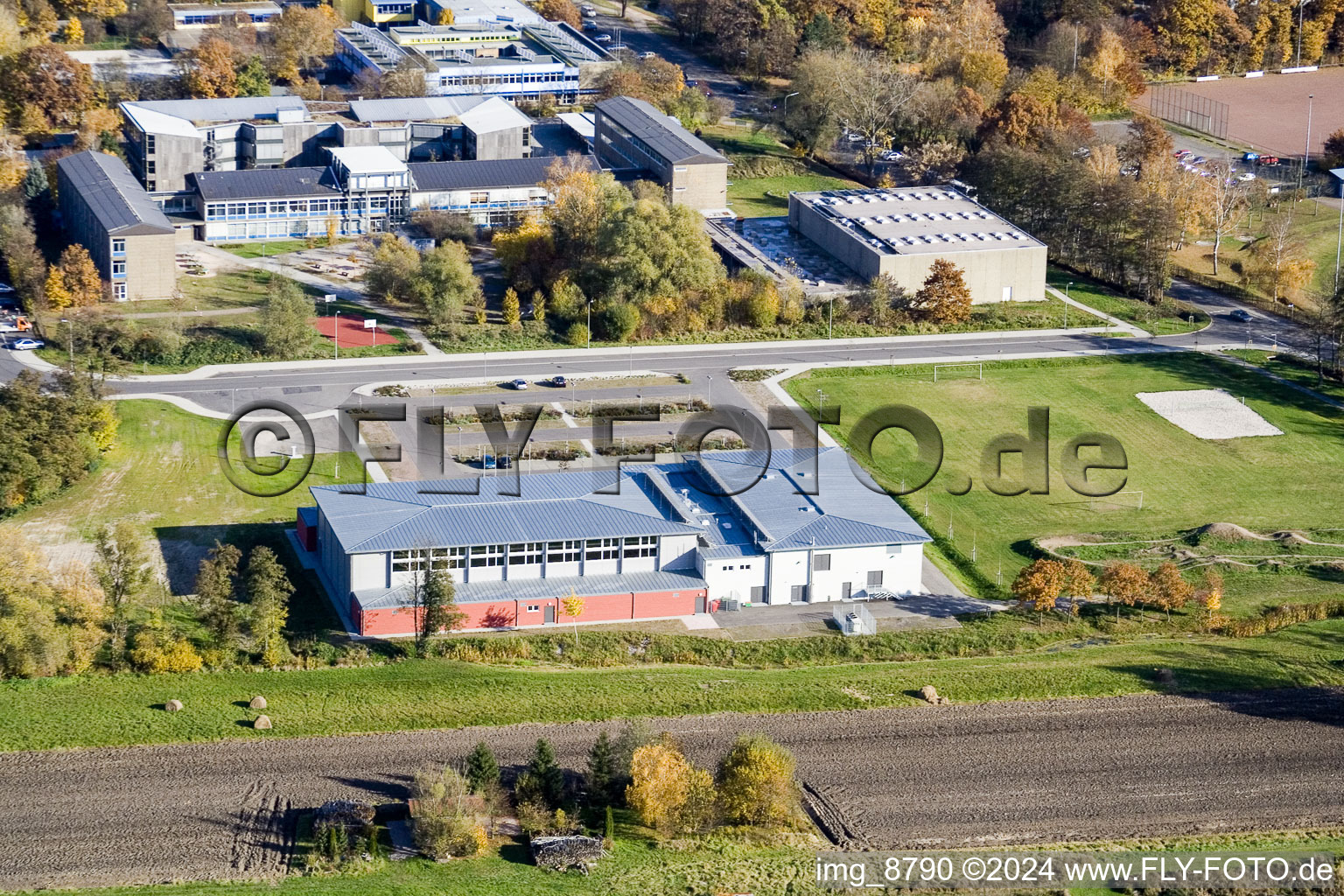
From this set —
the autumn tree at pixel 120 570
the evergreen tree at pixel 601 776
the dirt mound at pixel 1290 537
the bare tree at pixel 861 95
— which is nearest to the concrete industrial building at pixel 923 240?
the bare tree at pixel 861 95

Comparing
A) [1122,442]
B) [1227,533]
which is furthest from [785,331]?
[1227,533]

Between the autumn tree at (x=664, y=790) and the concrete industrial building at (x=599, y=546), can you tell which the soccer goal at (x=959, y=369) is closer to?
the concrete industrial building at (x=599, y=546)

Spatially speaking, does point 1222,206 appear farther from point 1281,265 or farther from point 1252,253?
point 1281,265

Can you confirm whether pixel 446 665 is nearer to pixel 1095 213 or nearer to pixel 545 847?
pixel 545 847

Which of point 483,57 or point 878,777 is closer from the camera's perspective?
point 878,777

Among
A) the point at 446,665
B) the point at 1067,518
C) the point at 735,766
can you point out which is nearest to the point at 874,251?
the point at 1067,518
